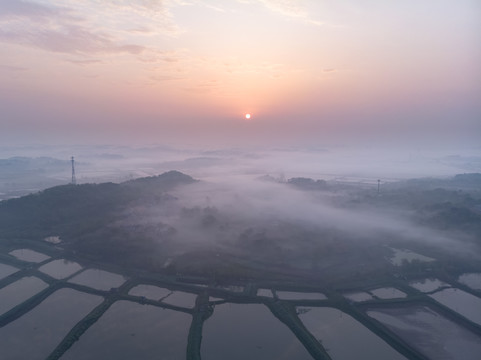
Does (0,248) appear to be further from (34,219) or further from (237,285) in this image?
(237,285)

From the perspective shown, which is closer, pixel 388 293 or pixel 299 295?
pixel 299 295

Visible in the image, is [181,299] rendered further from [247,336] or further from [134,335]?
[247,336]

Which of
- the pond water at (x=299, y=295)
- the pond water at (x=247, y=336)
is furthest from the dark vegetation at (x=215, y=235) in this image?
the pond water at (x=247, y=336)

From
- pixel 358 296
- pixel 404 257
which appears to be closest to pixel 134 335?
pixel 358 296

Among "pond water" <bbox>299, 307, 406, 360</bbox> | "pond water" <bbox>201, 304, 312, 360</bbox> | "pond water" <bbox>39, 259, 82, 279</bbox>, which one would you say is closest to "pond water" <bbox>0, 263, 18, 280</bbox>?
"pond water" <bbox>39, 259, 82, 279</bbox>

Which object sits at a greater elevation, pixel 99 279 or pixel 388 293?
pixel 388 293

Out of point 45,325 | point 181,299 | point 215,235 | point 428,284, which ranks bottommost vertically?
point 45,325

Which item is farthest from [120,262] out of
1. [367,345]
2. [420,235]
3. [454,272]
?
[420,235]
